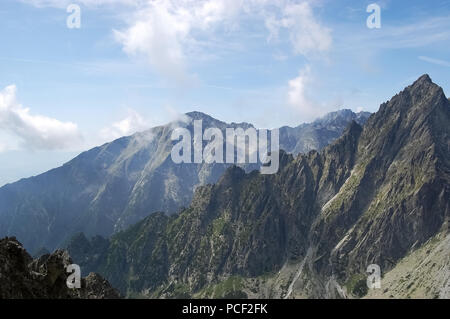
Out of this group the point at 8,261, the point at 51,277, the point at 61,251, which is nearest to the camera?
the point at 8,261
